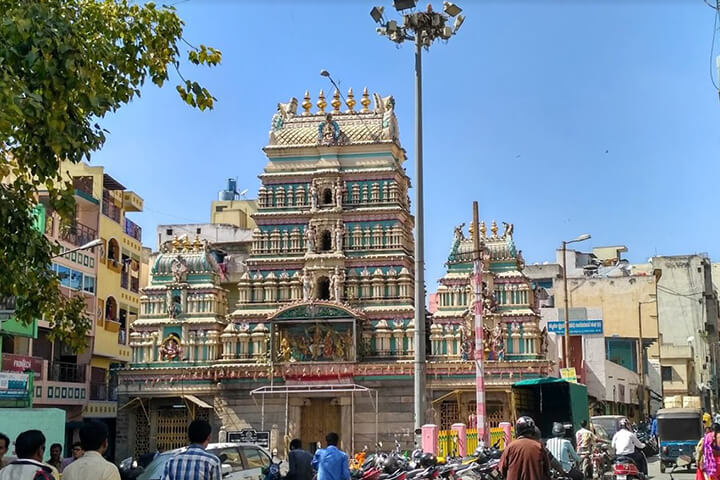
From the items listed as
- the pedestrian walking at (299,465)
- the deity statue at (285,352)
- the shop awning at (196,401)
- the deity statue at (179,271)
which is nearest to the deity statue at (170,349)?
the shop awning at (196,401)

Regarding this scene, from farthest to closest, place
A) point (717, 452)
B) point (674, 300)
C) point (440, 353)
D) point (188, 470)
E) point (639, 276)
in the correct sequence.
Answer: point (674, 300)
point (639, 276)
point (440, 353)
point (717, 452)
point (188, 470)

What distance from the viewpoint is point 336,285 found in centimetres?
4084

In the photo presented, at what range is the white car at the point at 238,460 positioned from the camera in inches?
633

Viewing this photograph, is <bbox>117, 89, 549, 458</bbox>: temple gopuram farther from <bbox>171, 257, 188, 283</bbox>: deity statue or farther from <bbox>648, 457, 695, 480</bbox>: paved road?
<bbox>648, 457, 695, 480</bbox>: paved road

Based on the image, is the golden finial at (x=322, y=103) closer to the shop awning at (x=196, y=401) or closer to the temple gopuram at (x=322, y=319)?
the temple gopuram at (x=322, y=319)

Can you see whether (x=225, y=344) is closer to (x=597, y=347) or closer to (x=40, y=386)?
(x=40, y=386)

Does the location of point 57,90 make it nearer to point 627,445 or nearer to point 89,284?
point 627,445

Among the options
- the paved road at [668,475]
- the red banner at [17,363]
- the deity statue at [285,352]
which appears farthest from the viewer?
the deity statue at [285,352]

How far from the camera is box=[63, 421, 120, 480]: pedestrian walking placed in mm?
7801

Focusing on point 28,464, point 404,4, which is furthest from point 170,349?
point 28,464

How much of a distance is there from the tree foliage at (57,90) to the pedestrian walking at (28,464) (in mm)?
3382

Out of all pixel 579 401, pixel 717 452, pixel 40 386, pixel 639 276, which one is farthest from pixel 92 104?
pixel 639 276

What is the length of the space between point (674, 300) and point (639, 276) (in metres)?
6.93

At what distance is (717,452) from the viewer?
548 inches
